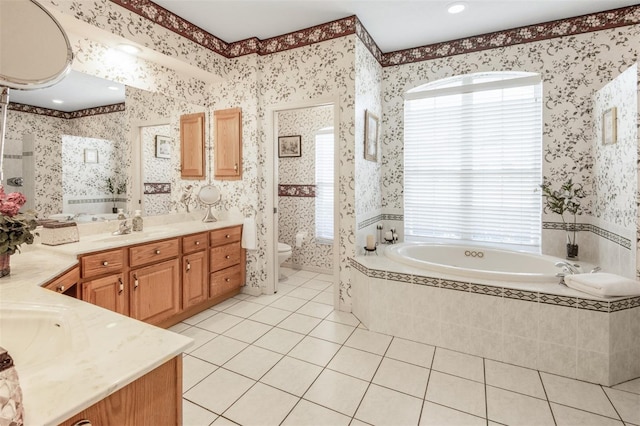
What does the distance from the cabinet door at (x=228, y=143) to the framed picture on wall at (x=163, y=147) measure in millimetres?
495

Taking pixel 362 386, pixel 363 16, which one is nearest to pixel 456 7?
pixel 363 16

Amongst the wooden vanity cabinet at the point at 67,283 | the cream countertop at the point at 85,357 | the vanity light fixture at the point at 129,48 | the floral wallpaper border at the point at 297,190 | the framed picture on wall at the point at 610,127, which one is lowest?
the wooden vanity cabinet at the point at 67,283

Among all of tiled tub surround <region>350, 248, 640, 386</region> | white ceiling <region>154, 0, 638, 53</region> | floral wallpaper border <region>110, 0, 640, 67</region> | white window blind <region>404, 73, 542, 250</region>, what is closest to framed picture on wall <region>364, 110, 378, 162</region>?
white window blind <region>404, 73, 542, 250</region>

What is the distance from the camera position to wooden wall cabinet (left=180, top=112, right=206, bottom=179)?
3316mm

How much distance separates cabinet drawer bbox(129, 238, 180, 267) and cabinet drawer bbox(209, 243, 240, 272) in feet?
1.43

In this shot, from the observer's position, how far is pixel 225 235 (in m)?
3.17

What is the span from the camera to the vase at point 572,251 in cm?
280

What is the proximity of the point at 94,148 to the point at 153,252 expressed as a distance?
94 centimetres

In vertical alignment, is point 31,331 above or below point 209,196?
below

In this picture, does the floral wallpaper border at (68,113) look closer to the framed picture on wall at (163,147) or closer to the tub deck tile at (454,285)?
the framed picture on wall at (163,147)

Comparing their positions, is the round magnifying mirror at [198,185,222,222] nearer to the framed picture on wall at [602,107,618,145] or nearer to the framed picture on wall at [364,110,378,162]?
the framed picture on wall at [364,110,378,162]

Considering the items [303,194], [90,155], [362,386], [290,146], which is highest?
[290,146]

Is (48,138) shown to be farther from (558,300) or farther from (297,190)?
(558,300)

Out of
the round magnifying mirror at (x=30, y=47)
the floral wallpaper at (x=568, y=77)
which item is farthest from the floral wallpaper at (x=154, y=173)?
the floral wallpaper at (x=568, y=77)
